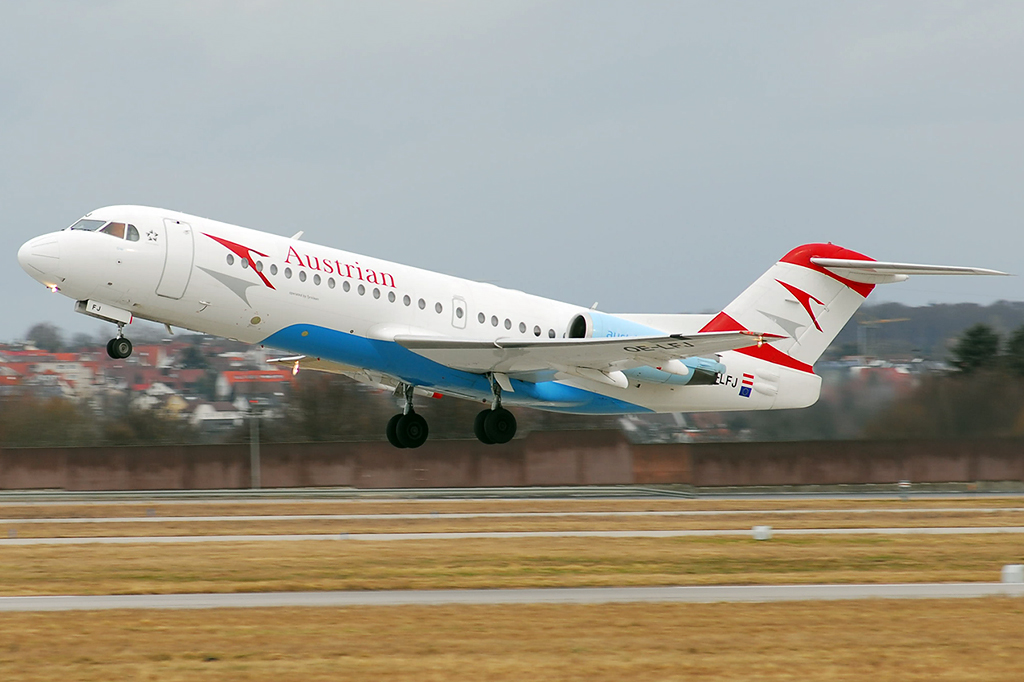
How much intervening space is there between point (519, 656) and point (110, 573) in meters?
7.96

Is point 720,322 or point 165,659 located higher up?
point 720,322

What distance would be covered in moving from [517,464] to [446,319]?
15552mm

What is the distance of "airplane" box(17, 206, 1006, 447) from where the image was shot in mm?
21109

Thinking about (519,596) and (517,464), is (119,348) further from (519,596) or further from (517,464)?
(517,464)

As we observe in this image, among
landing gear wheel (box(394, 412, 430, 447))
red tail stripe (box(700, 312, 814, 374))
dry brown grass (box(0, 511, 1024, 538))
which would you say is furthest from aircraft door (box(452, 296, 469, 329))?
red tail stripe (box(700, 312, 814, 374))

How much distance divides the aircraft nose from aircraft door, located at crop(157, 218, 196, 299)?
6.07 feet

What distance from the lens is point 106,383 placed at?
2116 inches

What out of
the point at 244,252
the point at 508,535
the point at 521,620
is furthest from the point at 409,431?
the point at 521,620

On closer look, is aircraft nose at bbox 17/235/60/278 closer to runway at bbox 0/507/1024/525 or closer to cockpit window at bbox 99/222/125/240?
cockpit window at bbox 99/222/125/240

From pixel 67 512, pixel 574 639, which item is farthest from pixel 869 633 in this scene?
pixel 67 512

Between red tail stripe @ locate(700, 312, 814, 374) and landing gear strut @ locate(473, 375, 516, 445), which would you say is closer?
landing gear strut @ locate(473, 375, 516, 445)

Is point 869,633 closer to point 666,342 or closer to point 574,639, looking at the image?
point 574,639

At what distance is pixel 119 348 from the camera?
2086 centimetres

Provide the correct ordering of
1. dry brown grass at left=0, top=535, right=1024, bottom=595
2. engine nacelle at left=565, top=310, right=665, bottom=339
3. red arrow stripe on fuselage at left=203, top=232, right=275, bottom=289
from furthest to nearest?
engine nacelle at left=565, top=310, right=665, bottom=339 < red arrow stripe on fuselage at left=203, top=232, right=275, bottom=289 < dry brown grass at left=0, top=535, right=1024, bottom=595
